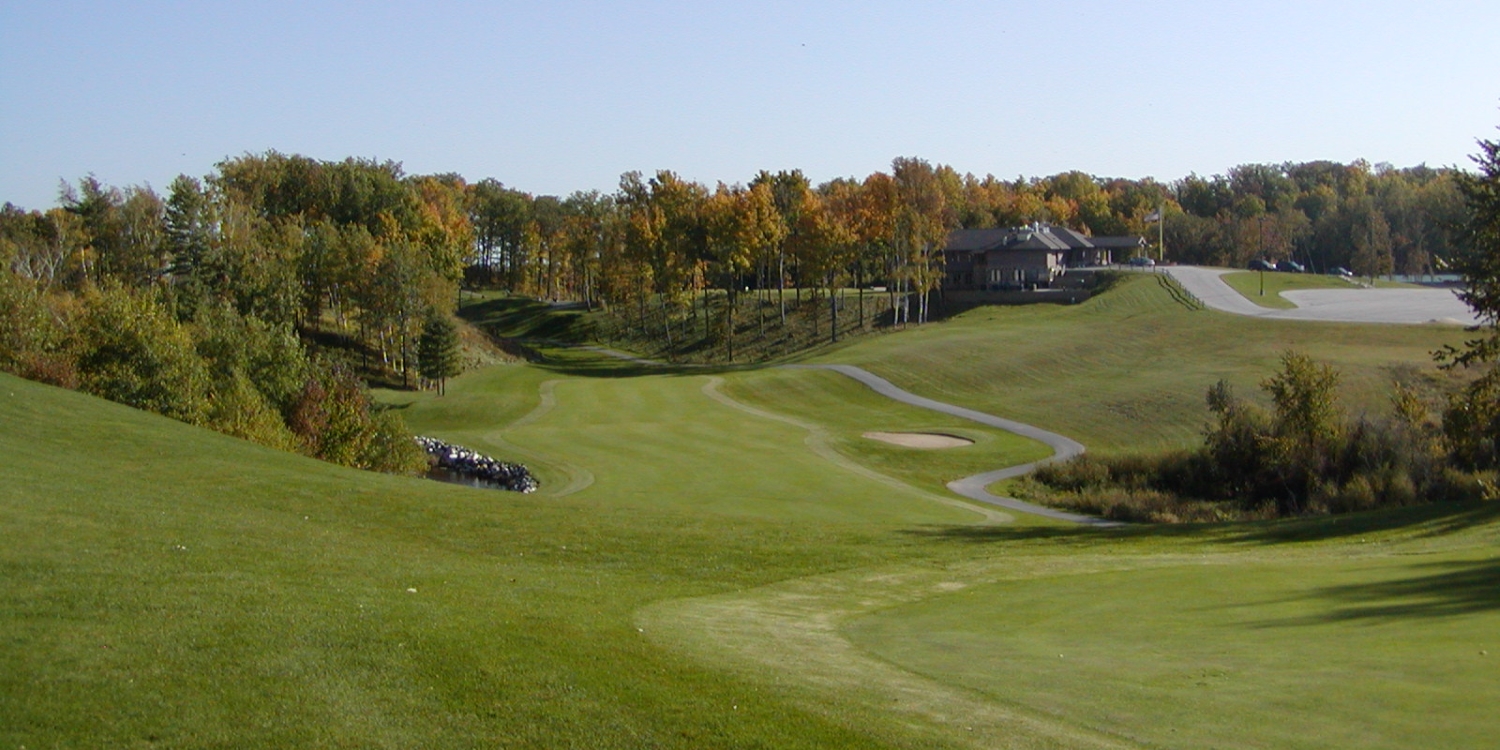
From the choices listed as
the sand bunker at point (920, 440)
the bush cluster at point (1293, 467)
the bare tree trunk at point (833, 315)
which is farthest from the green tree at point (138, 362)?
the bare tree trunk at point (833, 315)

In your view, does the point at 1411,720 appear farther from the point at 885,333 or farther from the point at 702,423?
the point at 885,333

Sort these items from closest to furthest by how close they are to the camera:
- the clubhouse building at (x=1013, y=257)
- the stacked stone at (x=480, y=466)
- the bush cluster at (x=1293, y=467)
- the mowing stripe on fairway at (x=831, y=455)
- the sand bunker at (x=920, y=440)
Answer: the mowing stripe on fairway at (x=831, y=455), the bush cluster at (x=1293, y=467), the stacked stone at (x=480, y=466), the sand bunker at (x=920, y=440), the clubhouse building at (x=1013, y=257)

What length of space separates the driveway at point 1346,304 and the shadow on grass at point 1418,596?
2723 inches

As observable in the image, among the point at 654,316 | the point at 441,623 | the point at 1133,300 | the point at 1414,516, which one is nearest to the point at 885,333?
the point at 1133,300

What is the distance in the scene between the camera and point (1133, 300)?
98.5 metres

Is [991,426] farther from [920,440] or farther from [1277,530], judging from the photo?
[1277,530]

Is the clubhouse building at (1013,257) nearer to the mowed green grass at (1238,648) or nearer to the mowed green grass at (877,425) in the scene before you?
the mowed green grass at (877,425)

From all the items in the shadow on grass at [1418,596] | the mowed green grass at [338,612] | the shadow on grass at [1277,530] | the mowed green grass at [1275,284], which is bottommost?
the shadow on grass at [1277,530]

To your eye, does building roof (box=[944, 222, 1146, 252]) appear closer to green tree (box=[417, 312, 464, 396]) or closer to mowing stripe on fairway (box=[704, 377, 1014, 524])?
mowing stripe on fairway (box=[704, 377, 1014, 524])

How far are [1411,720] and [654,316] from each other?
10818 centimetres

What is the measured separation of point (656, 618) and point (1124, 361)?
2535 inches

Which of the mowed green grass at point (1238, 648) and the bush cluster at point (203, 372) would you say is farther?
the bush cluster at point (203, 372)

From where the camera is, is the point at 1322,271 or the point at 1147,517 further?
the point at 1322,271

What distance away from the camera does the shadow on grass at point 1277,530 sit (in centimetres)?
2550
